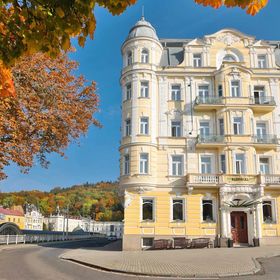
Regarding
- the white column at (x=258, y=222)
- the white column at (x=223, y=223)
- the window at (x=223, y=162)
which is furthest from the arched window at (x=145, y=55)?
the white column at (x=258, y=222)

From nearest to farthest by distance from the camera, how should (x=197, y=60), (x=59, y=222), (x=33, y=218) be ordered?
(x=197, y=60)
(x=33, y=218)
(x=59, y=222)

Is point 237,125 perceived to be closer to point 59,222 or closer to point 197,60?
point 197,60

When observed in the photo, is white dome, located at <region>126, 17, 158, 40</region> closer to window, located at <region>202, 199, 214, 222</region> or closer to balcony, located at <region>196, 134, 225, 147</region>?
balcony, located at <region>196, 134, 225, 147</region>

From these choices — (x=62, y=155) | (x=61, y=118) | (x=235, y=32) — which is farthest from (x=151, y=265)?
(x=235, y=32)

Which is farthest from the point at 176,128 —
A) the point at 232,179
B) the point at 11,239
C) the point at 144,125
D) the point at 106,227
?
the point at 106,227

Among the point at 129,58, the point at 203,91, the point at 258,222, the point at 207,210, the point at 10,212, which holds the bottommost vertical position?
the point at 258,222

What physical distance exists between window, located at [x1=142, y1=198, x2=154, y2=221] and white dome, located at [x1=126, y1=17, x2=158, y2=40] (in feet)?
48.0

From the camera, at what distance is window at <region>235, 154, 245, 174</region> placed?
30.2 metres

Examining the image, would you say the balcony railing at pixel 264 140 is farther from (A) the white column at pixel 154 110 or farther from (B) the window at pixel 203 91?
(A) the white column at pixel 154 110

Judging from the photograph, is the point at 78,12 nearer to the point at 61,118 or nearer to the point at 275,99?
the point at 61,118

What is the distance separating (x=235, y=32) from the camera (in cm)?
3356

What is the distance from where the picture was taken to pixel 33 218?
119 metres

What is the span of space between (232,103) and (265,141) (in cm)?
422

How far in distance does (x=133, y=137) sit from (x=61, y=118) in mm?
14705
